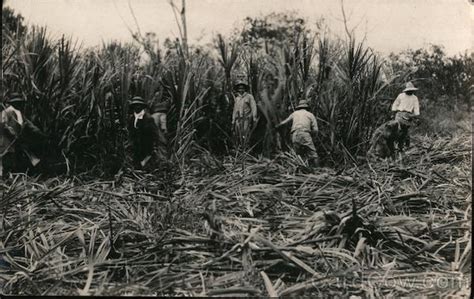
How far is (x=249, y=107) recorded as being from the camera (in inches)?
159

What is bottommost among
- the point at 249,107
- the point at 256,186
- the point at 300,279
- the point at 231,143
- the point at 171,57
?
the point at 300,279

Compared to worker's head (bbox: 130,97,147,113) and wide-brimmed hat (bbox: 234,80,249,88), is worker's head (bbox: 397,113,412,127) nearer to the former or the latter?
wide-brimmed hat (bbox: 234,80,249,88)

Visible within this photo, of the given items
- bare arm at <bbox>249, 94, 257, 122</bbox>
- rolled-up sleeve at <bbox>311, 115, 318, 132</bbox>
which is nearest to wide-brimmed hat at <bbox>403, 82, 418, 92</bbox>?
rolled-up sleeve at <bbox>311, 115, 318, 132</bbox>

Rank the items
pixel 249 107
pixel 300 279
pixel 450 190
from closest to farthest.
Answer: pixel 300 279 < pixel 450 190 < pixel 249 107

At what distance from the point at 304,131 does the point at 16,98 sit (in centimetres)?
222

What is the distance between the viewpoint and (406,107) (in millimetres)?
3861

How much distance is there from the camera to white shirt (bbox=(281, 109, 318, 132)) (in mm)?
3898

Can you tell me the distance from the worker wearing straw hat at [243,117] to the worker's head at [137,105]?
0.73 meters

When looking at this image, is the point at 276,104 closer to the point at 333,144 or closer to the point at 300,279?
the point at 333,144

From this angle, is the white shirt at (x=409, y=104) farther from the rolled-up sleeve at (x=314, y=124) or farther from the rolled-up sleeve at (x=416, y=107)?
the rolled-up sleeve at (x=314, y=124)

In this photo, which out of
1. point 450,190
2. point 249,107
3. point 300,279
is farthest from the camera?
point 249,107

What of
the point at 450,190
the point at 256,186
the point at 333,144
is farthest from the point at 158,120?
the point at 450,190

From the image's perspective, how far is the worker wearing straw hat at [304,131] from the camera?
390cm

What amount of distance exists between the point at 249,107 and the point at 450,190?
164 centimetres
